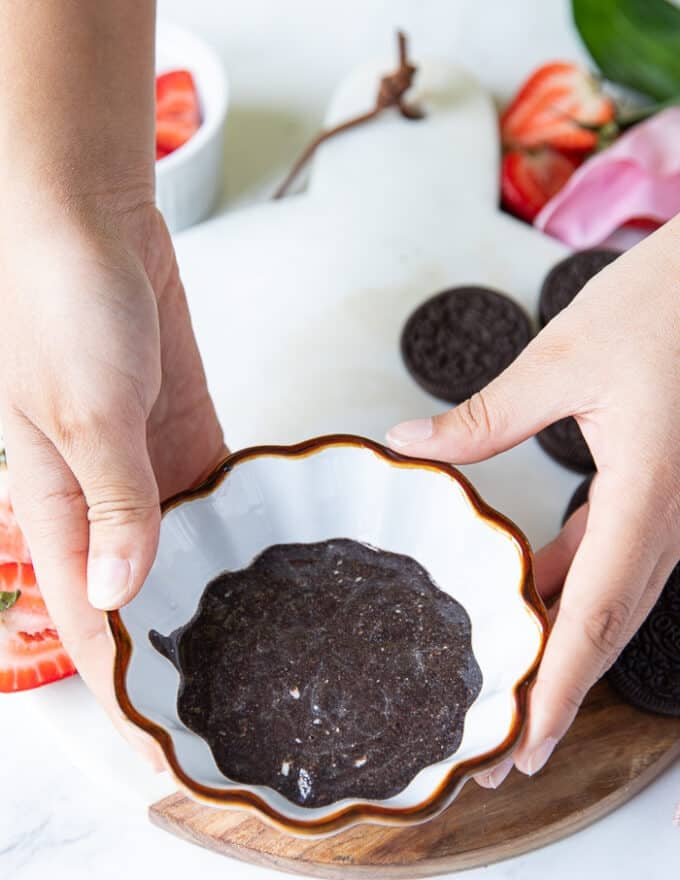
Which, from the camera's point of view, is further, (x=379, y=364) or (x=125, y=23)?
(x=379, y=364)

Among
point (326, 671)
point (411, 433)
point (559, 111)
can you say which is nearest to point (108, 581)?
point (326, 671)

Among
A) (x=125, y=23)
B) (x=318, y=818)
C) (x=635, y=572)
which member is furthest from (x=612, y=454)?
(x=125, y=23)

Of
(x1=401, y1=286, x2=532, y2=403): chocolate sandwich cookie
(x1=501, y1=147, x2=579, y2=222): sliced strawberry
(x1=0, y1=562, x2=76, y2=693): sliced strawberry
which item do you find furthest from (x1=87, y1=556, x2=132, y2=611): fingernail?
(x1=501, y1=147, x2=579, y2=222): sliced strawberry

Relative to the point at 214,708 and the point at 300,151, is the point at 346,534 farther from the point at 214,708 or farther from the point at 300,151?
the point at 300,151

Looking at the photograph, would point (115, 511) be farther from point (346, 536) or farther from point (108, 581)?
point (346, 536)

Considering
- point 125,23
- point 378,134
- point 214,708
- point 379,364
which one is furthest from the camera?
point 378,134

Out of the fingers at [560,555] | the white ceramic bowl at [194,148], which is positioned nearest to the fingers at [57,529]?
the fingers at [560,555]
